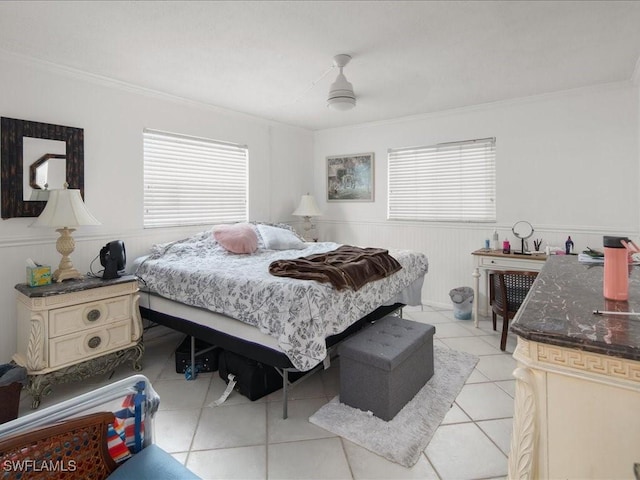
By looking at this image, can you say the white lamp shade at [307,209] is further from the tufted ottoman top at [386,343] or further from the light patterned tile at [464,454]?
the light patterned tile at [464,454]

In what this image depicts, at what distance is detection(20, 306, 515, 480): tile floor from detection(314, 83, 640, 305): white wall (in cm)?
168

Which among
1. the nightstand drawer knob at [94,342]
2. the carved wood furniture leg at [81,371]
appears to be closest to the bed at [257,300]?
the carved wood furniture leg at [81,371]

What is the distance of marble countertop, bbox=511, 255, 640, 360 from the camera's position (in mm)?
921

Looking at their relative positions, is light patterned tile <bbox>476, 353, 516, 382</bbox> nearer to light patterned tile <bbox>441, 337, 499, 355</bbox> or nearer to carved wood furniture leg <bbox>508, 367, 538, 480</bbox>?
light patterned tile <bbox>441, 337, 499, 355</bbox>

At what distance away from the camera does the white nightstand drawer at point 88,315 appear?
2.45 meters

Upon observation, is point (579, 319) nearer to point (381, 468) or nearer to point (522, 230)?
point (381, 468)

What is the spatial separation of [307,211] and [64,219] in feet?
9.82

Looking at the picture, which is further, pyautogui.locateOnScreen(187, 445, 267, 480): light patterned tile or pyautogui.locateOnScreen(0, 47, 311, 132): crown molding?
pyautogui.locateOnScreen(0, 47, 311, 132): crown molding

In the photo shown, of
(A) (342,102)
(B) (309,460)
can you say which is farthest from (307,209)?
(B) (309,460)

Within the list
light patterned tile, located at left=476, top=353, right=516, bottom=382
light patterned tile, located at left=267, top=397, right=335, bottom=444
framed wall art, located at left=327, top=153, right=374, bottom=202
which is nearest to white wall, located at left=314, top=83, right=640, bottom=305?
framed wall art, located at left=327, top=153, right=374, bottom=202

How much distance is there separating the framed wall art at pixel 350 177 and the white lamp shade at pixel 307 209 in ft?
1.65

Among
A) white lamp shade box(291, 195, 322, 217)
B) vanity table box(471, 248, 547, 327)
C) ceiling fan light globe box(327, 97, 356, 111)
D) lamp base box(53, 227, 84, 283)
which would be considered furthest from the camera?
white lamp shade box(291, 195, 322, 217)

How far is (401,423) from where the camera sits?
2.15m

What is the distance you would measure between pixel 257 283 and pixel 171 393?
43.3 inches
